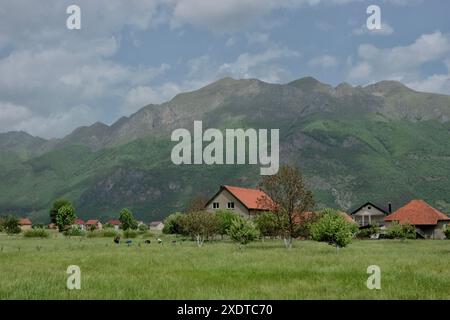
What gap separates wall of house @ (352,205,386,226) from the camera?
12300 cm

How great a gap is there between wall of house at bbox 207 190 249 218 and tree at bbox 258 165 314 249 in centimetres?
4445

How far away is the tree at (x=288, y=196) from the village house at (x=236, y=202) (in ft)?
141

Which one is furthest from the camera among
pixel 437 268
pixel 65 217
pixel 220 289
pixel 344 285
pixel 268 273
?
pixel 65 217

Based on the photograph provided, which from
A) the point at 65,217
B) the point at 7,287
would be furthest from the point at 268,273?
the point at 65,217

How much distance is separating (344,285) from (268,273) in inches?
206

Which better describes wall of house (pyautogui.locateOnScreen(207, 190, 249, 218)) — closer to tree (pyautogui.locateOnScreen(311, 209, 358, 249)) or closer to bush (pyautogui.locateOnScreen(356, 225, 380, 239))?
bush (pyautogui.locateOnScreen(356, 225, 380, 239))

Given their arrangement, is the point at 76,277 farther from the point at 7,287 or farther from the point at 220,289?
the point at 220,289

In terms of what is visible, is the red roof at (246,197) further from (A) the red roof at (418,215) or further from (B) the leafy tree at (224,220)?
(A) the red roof at (418,215)

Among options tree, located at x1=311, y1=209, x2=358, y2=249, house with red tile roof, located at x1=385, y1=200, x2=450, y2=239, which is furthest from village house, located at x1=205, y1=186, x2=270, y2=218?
tree, located at x1=311, y1=209, x2=358, y2=249
